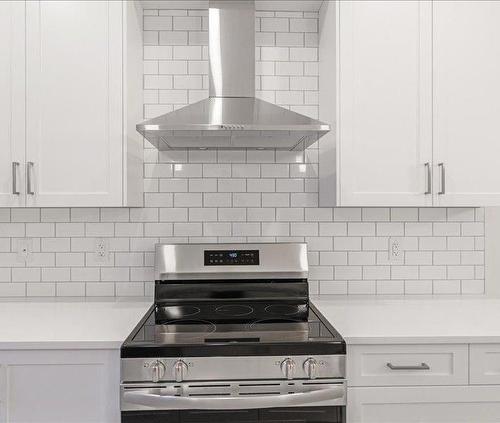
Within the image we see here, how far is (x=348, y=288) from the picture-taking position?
256 cm

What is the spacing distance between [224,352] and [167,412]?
277 millimetres

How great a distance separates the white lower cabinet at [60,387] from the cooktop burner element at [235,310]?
0.54m

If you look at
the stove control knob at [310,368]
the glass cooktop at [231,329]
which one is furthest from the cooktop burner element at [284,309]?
the stove control knob at [310,368]

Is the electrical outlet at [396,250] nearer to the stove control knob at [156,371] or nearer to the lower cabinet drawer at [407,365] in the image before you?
the lower cabinet drawer at [407,365]

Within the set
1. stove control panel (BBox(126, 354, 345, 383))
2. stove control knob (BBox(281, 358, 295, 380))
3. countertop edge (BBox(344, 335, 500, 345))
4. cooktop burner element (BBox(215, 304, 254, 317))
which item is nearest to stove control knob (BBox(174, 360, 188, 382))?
stove control panel (BBox(126, 354, 345, 383))

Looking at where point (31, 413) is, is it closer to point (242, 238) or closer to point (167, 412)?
point (167, 412)

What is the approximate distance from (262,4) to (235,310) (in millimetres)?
1488

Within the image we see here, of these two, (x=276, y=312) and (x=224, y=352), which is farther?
(x=276, y=312)

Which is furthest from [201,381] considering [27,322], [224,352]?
[27,322]

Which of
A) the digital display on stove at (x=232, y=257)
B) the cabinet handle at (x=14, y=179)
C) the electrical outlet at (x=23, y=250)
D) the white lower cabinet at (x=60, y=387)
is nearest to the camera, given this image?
the white lower cabinet at (x=60, y=387)

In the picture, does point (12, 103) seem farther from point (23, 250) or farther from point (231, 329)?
point (231, 329)

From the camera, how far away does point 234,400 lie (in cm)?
170

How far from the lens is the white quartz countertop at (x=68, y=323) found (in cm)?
177

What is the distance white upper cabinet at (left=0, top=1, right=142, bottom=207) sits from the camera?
6.99ft
